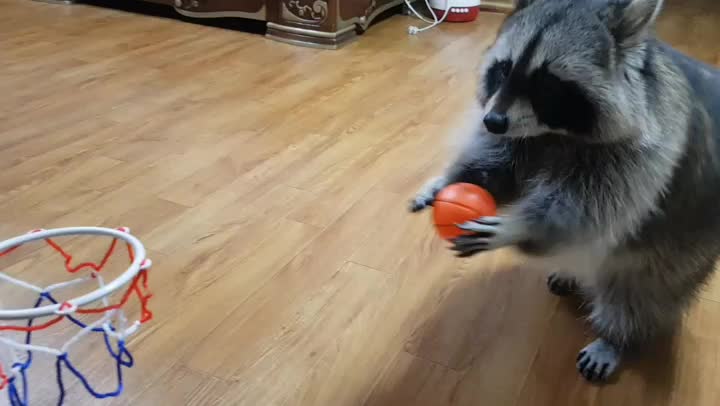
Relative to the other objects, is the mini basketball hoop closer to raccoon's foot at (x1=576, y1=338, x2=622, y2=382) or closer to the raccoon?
the raccoon

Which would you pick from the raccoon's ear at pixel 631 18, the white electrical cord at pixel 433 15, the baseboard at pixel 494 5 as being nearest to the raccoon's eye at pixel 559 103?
the raccoon's ear at pixel 631 18

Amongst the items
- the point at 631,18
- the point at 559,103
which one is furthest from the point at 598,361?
the point at 631,18

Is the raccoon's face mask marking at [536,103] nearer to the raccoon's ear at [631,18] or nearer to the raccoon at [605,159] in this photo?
the raccoon at [605,159]

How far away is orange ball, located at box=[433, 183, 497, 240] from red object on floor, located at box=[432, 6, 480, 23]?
2775 mm

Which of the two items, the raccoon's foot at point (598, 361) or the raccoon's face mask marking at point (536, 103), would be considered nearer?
the raccoon's face mask marking at point (536, 103)

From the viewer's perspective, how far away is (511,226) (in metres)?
1.07

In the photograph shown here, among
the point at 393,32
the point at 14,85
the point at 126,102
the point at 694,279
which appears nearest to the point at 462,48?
the point at 393,32

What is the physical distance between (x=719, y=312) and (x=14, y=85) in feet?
8.07

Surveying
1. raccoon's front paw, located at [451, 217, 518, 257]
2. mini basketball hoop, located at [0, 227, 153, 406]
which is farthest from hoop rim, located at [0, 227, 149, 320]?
raccoon's front paw, located at [451, 217, 518, 257]

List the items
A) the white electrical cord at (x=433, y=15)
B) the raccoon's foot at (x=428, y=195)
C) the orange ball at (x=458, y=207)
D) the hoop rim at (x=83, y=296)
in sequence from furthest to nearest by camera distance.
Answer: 1. the white electrical cord at (x=433, y=15)
2. the raccoon's foot at (x=428, y=195)
3. the orange ball at (x=458, y=207)
4. the hoop rim at (x=83, y=296)

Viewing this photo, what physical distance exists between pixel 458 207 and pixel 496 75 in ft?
0.79

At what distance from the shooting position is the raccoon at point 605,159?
1020mm

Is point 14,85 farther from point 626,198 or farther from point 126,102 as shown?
point 626,198

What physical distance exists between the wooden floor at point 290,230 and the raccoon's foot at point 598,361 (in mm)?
29
